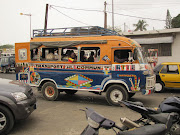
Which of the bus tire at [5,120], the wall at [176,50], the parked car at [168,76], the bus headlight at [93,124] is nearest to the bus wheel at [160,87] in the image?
the parked car at [168,76]

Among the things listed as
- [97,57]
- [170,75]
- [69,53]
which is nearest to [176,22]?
[170,75]

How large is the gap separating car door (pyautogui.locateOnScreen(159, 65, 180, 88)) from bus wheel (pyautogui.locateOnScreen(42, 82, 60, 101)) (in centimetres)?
569

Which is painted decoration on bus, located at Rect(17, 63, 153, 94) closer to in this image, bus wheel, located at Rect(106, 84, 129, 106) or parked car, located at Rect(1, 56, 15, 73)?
bus wheel, located at Rect(106, 84, 129, 106)

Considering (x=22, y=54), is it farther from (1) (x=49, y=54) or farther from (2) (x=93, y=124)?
(2) (x=93, y=124)

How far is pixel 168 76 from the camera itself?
9.84 m

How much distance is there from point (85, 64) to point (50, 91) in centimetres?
208

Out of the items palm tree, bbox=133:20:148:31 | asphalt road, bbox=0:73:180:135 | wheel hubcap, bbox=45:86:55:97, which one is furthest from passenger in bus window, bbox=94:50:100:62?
palm tree, bbox=133:20:148:31

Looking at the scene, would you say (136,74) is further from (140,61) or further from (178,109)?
(178,109)

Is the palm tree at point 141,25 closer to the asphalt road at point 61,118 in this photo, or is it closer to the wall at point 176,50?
the wall at point 176,50

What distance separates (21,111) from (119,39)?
14.6 ft

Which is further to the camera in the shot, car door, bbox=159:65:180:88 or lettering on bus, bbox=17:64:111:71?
car door, bbox=159:65:180:88

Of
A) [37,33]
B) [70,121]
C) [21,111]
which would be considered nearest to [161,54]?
[37,33]

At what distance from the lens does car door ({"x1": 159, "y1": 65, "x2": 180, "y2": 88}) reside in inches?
379

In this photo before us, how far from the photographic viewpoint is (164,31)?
16.3m
